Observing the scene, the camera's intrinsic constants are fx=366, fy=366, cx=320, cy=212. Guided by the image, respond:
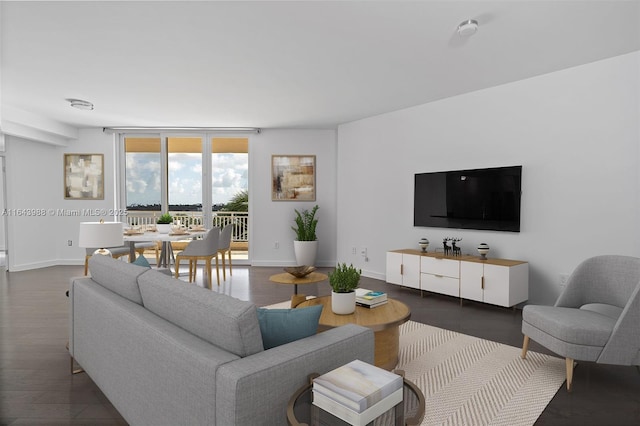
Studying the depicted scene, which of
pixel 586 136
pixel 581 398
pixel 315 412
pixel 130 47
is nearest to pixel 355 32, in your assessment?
pixel 130 47

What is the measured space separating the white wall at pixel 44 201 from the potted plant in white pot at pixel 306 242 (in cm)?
373

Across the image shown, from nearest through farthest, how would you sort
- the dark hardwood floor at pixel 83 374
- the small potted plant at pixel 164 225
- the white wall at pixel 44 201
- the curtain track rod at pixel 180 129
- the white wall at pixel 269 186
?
1. the dark hardwood floor at pixel 83 374
2. the small potted plant at pixel 164 225
3. the white wall at pixel 44 201
4. the curtain track rod at pixel 180 129
5. the white wall at pixel 269 186

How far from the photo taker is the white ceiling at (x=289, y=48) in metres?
2.80

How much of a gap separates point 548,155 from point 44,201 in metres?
8.37

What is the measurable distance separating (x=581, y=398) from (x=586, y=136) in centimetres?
270

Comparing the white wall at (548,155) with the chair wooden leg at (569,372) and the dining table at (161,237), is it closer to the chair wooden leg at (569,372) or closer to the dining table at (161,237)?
the chair wooden leg at (569,372)

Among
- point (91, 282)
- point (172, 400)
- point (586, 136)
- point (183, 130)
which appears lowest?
point (172, 400)

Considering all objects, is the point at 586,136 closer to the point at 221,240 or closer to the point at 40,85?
the point at 221,240

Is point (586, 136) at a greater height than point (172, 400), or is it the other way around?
point (586, 136)

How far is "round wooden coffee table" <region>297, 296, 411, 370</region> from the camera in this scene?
99.0 inches

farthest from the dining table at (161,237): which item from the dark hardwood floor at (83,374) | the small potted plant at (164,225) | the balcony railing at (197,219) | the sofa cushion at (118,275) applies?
the sofa cushion at (118,275)

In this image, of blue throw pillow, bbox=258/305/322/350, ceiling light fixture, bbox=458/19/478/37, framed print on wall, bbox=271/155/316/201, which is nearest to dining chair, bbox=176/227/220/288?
framed print on wall, bbox=271/155/316/201

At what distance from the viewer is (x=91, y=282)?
2430mm

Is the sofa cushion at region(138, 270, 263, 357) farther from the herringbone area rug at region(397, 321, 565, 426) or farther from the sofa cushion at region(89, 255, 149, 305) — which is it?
the herringbone area rug at region(397, 321, 565, 426)
